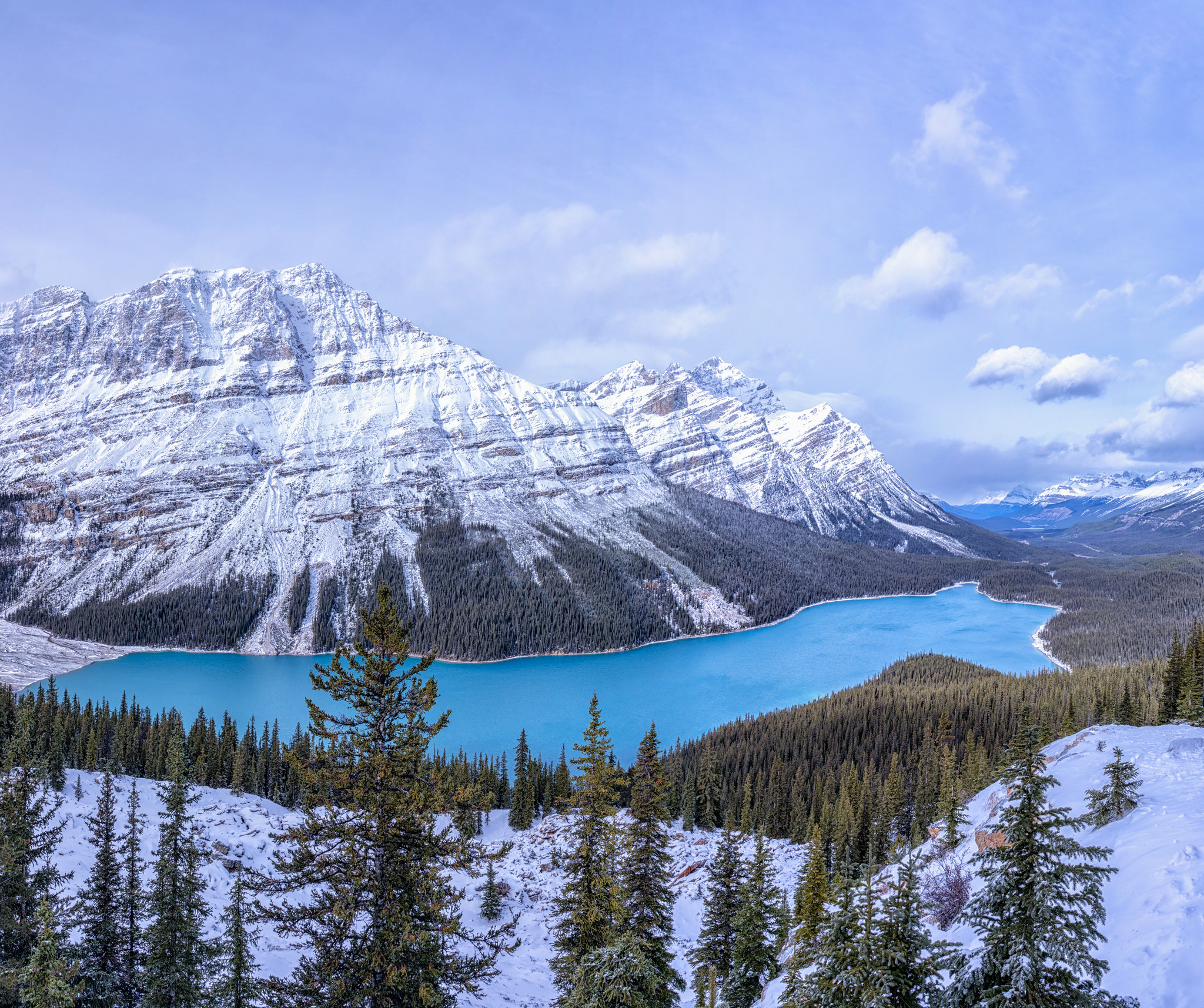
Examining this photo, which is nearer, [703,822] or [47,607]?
[703,822]

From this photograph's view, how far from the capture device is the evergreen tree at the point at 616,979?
51.5 ft

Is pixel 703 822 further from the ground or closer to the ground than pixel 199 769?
closer to the ground

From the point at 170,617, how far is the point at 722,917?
177528 mm

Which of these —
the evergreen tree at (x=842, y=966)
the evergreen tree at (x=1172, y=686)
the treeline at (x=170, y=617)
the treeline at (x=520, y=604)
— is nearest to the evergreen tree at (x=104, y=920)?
the evergreen tree at (x=842, y=966)

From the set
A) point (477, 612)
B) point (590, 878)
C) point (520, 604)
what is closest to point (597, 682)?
point (477, 612)

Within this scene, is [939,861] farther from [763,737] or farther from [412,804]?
[763,737]

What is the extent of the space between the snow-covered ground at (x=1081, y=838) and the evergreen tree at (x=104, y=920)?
4432 mm

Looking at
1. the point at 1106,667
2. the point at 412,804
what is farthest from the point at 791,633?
the point at 412,804

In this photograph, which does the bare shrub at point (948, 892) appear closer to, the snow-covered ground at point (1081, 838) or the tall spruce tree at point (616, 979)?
the snow-covered ground at point (1081, 838)

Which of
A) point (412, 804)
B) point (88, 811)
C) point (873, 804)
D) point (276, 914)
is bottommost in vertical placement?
point (873, 804)

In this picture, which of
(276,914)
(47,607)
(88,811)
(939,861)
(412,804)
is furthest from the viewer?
(47,607)

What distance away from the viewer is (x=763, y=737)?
7744 cm

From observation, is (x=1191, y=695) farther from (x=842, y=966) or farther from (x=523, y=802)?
(x=523, y=802)

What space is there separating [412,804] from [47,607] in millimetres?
212919
